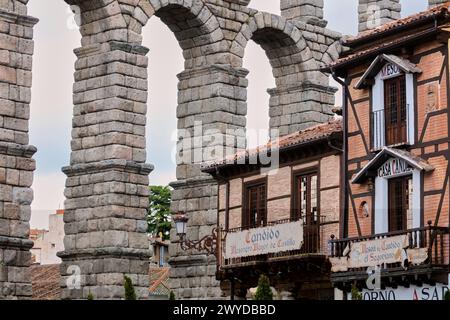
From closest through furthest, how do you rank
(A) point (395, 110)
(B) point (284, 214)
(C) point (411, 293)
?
(C) point (411, 293), (A) point (395, 110), (B) point (284, 214)

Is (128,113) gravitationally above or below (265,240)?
above

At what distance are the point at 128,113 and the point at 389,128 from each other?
458 inches

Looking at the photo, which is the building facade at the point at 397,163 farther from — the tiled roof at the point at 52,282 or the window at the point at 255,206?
→ the tiled roof at the point at 52,282

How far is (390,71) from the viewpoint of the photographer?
29.8 metres

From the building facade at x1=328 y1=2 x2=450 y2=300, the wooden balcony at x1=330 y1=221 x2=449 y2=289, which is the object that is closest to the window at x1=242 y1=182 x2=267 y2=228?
the building facade at x1=328 y1=2 x2=450 y2=300

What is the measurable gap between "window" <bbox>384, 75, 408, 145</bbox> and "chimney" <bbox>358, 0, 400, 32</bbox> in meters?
18.3

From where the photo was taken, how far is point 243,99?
1689 inches

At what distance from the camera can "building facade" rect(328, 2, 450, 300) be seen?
90.6 ft

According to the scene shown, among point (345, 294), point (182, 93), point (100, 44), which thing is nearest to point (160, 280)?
point (182, 93)

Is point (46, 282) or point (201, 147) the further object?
point (46, 282)

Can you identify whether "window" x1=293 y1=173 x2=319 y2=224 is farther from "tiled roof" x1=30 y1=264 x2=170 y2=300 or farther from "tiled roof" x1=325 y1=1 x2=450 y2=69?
"tiled roof" x1=30 y1=264 x2=170 y2=300

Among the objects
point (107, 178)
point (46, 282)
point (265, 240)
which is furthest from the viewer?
point (46, 282)

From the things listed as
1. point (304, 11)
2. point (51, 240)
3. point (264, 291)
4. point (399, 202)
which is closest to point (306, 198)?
point (399, 202)

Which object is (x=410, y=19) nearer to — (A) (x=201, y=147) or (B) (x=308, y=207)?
(B) (x=308, y=207)
